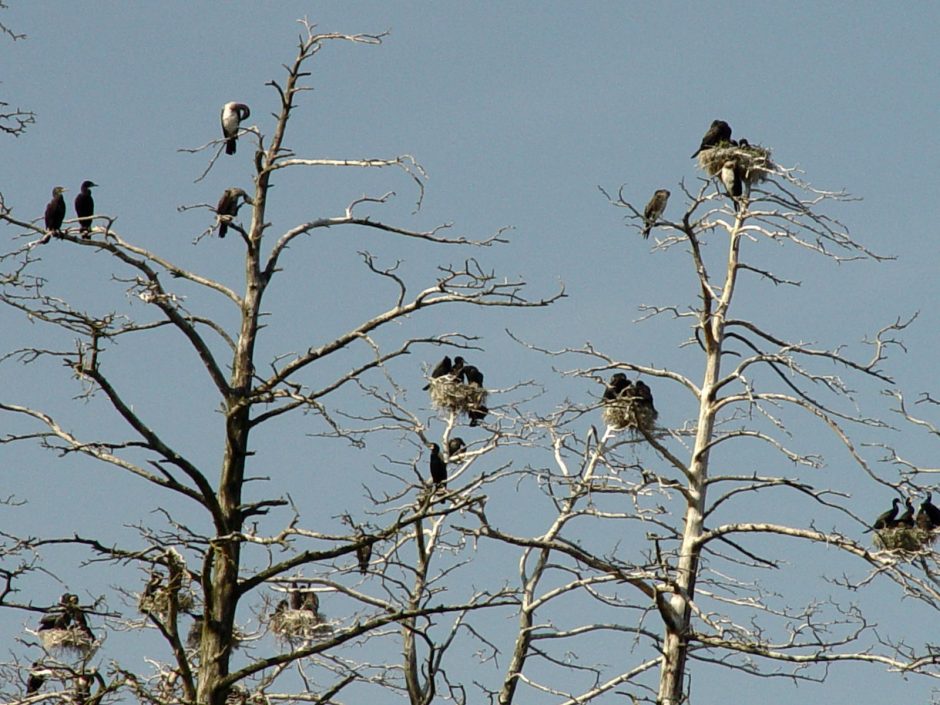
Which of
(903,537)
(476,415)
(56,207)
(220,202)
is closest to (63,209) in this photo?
(56,207)

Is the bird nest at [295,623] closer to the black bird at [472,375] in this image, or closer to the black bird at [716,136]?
the black bird at [472,375]

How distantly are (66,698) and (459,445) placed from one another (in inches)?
357

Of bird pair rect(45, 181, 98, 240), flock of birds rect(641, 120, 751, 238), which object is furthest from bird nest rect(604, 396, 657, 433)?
bird pair rect(45, 181, 98, 240)

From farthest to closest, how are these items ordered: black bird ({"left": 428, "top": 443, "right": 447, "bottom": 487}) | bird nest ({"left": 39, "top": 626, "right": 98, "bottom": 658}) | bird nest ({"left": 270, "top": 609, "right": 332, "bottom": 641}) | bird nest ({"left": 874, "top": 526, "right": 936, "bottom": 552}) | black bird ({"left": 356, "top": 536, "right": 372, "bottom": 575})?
1. bird nest ({"left": 874, "top": 526, "right": 936, "bottom": 552})
2. bird nest ({"left": 270, "top": 609, "right": 332, "bottom": 641})
3. black bird ({"left": 428, "top": 443, "right": 447, "bottom": 487})
4. bird nest ({"left": 39, "top": 626, "right": 98, "bottom": 658})
5. black bird ({"left": 356, "top": 536, "right": 372, "bottom": 575})

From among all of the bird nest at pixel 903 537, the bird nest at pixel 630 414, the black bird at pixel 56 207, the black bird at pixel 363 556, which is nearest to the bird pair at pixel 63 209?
the black bird at pixel 56 207

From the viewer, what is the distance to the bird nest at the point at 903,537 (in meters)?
22.0

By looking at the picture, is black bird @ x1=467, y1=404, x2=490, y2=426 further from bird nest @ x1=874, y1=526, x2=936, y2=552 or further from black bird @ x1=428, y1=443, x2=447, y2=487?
bird nest @ x1=874, y1=526, x2=936, y2=552

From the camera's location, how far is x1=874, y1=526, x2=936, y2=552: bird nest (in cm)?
2195

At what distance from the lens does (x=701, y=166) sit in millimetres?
21016

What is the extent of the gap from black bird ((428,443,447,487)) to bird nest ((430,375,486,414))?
5.43 feet

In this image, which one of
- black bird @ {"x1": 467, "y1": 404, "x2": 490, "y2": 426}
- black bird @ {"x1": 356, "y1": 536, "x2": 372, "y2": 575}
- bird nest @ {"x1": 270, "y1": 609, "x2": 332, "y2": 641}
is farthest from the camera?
black bird @ {"x1": 467, "y1": 404, "x2": 490, "y2": 426}

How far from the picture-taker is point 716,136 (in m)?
21.5

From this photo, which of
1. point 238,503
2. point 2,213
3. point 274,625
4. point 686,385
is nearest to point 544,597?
point 686,385

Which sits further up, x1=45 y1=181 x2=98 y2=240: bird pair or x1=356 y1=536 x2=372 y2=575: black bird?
x1=45 y1=181 x2=98 y2=240: bird pair
